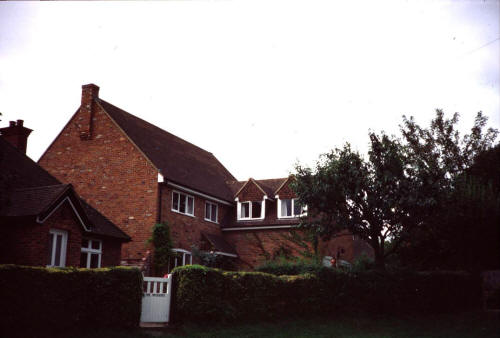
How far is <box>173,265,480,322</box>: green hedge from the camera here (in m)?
17.5

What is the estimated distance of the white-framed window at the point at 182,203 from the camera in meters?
29.4

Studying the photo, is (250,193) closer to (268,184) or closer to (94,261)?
(268,184)

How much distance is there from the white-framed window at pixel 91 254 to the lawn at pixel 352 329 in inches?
293

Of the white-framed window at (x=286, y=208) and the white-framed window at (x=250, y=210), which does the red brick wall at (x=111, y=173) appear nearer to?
the white-framed window at (x=250, y=210)

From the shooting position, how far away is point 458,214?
25609mm

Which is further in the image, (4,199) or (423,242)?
(423,242)

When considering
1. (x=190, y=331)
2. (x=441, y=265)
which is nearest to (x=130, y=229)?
(x=190, y=331)

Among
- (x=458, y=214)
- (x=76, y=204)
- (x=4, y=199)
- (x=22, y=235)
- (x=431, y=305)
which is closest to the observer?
(x=4, y=199)

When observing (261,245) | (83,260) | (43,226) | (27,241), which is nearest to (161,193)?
(83,260)

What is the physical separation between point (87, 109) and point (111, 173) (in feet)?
14.7

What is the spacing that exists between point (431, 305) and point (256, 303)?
32.5 feet

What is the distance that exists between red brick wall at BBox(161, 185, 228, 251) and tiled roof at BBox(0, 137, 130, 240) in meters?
4.42

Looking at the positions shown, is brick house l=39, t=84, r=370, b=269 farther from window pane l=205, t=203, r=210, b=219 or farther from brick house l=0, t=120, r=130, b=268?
brick house l=0, t=120, r=130, b=268

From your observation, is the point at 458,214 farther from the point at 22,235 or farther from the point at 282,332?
the point at 22,235
